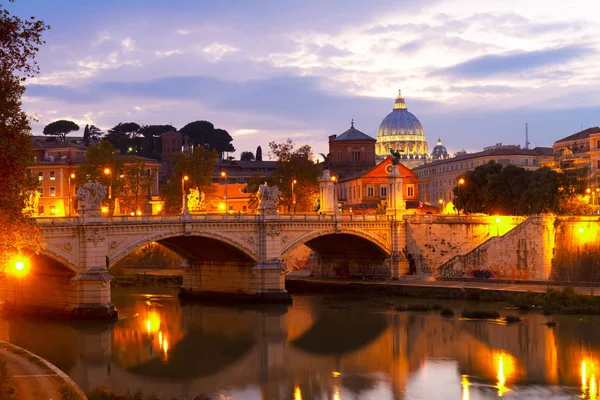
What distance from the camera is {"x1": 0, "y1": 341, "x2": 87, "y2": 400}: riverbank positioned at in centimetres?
2256

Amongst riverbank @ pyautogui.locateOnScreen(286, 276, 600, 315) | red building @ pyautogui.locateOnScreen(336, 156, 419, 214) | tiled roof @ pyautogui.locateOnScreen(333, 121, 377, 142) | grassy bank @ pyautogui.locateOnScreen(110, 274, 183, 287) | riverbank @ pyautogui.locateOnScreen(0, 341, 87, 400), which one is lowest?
riverbank @ pyautogui.locateOnScreen(0, 341, 87, 400)

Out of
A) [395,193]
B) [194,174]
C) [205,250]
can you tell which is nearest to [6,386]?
[205,250]

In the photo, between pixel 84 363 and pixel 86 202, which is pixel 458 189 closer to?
pixel 86 202

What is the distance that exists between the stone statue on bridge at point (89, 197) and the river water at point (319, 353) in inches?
227

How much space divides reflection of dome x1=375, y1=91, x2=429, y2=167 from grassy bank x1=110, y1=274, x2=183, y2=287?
110m

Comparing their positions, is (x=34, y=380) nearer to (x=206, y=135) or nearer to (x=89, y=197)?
(x=89, y=197)

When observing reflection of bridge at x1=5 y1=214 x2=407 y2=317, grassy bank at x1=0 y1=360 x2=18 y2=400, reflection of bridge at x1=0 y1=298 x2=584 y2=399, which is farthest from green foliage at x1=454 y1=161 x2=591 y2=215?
grassy bank at x1=0 y1=360 x2=18 y2=400

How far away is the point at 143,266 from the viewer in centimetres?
7388

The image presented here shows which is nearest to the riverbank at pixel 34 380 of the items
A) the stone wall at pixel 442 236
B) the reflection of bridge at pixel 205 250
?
the reflection of bridge at pixel 205 250

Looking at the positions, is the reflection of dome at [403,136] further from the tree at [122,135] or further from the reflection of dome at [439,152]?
the tree at [122,135]

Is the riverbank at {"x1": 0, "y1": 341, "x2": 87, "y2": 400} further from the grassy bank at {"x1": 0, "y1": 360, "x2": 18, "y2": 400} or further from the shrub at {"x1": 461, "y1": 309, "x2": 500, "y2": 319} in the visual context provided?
the shrub at {"x1": 461, "y1": 309, "x2": 500, "y2": 319}

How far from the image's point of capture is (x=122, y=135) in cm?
14075

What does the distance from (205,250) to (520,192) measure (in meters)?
25.5

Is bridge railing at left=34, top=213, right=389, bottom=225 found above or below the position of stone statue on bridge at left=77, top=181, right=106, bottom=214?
below
